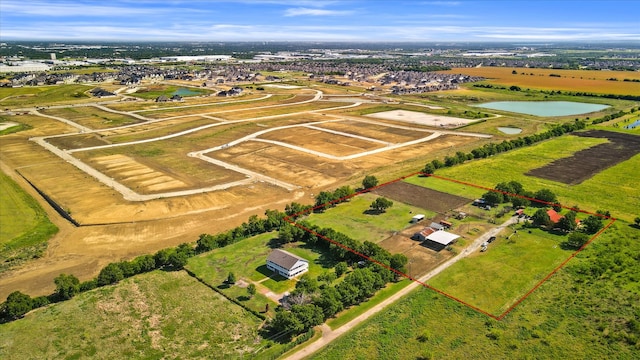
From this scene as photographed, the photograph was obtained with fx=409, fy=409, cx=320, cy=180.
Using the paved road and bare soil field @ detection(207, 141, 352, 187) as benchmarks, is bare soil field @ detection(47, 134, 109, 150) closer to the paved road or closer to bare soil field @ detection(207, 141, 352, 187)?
bare soil field @ detection(207, 141, 352, 187)

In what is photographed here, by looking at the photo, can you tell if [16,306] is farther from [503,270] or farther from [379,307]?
[503,270]

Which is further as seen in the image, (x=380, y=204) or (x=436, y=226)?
(x=380, y=204)

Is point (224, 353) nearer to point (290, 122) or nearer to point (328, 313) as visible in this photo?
point (328, 313)

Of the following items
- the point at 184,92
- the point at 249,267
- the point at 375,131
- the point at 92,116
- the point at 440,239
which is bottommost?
the point at 249,267

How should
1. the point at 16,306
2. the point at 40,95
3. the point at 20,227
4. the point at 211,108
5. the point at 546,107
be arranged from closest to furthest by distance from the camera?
the point at 16,306
the point at 20,227
the point at 211,108
the point at 546,107
the point at 40,95

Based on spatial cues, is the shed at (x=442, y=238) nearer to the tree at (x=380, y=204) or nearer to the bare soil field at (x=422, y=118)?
the tree at (x=380, y=204)

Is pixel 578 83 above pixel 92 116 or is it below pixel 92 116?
above

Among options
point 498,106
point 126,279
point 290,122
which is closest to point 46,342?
point 126,279

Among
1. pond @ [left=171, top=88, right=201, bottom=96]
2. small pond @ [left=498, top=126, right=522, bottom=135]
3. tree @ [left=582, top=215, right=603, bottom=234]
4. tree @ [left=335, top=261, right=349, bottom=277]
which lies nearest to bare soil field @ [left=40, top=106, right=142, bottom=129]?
pond @ [left=171, top=88, right=201, bottom=96]

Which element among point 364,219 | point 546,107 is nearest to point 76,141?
point 364,219
